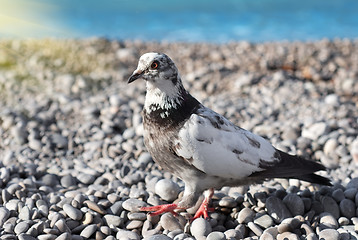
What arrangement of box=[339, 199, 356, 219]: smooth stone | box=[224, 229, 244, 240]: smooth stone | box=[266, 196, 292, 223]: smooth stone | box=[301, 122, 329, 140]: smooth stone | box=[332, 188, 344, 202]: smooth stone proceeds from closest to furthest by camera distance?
box=[224, 229, 244, 240]: smooth stone
box=[266, 196, 292, 223]: smooth stone
box=[339, 199, 356, 219]: smooth stone
box=[332, 188, 344, 202]: smooth stone
box=[301, 122, 329, 140]: smooth stone

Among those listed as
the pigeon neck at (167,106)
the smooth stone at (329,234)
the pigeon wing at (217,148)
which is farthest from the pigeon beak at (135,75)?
the smooth stone at (329,234)

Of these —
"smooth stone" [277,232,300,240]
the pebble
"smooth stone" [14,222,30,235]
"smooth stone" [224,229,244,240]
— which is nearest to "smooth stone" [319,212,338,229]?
"smooth stone" [277,232,300,240]

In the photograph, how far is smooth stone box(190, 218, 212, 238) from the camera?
3.54m

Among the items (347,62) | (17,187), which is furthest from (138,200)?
(347,62)

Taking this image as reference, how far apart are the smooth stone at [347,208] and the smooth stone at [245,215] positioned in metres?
0.72

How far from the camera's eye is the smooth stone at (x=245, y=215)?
3717 mm

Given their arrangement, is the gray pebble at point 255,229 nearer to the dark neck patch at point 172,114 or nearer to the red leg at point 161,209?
the red leg at point 161,209

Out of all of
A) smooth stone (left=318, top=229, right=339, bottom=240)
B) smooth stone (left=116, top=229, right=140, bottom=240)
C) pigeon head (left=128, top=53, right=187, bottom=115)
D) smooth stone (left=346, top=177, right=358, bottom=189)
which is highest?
pigeon head (left=128, top=53, right=187, bottom=115)

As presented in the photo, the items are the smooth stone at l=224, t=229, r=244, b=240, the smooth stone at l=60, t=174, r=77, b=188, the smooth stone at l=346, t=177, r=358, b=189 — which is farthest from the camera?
the smooth stone at l=60, t=174, r=77, b=188

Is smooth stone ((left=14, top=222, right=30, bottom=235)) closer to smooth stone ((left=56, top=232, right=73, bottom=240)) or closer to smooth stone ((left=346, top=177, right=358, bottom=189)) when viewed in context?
smooth stone ((left=56, top=232, right=73, bottom=240))

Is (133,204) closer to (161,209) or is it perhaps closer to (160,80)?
(161,209)

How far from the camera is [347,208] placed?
389 centimetres

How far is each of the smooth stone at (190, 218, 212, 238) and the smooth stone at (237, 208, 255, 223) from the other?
0.28m

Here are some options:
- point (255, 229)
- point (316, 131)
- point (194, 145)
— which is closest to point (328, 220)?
point (255, 229)
